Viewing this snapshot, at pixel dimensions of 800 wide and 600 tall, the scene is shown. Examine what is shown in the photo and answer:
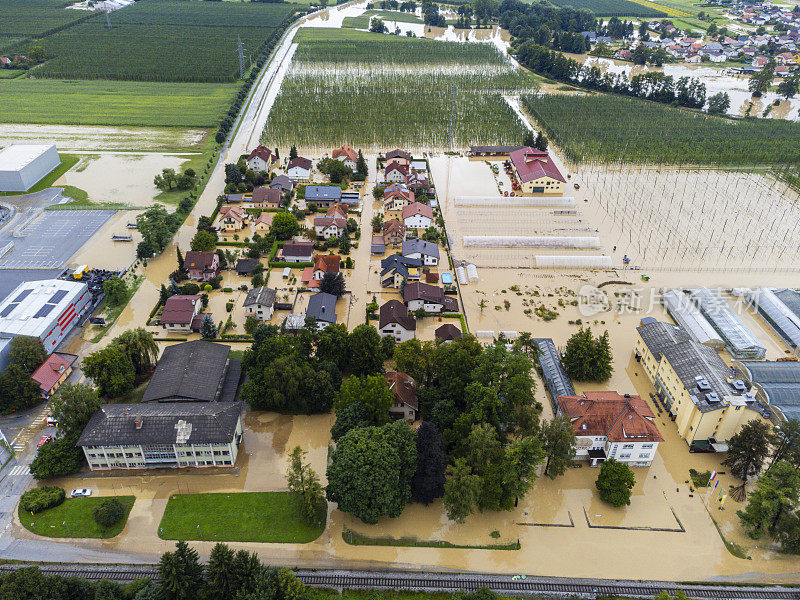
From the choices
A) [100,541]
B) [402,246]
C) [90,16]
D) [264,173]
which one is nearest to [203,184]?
[264,173]

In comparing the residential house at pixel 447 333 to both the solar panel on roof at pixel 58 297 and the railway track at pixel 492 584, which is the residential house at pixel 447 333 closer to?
the railway track at pixel 492 584

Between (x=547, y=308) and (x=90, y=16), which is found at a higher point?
(x=90, y=16)

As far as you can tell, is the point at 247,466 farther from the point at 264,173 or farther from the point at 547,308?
the point at 264,173

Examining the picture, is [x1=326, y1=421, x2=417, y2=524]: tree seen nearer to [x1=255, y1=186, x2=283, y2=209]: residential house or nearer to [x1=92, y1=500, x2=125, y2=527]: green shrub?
[x1=92, y1=500, x2=125, y2=527]: green shrub

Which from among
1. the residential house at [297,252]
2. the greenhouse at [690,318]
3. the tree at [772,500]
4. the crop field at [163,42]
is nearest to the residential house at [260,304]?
the residential house at [297,252]

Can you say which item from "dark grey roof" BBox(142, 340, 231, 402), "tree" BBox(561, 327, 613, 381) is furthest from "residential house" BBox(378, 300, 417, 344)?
"tree" BBox(561, 327, 613, 381)

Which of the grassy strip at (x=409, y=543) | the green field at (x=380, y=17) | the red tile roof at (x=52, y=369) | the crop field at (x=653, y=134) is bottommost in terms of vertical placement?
the grassy strip at (x=409, y=543)
